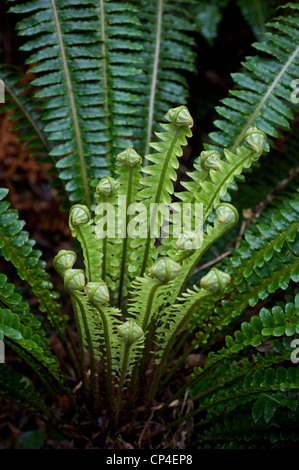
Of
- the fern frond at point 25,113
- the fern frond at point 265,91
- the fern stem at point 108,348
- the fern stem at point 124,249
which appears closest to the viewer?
the fern stem at point 108,348

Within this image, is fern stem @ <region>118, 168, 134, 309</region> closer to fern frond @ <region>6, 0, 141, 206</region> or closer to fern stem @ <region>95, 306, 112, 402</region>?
fern stem @ <region>95, 306, 112, 402</region>

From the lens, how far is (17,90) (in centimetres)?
171

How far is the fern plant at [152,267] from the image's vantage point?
1121 millimetres

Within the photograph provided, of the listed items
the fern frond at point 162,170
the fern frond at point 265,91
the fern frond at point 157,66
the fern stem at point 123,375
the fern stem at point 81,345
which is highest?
the fern frond at point 157,66

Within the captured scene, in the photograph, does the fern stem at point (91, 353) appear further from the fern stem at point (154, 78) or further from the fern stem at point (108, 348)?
the fern stem at point (154, 78)

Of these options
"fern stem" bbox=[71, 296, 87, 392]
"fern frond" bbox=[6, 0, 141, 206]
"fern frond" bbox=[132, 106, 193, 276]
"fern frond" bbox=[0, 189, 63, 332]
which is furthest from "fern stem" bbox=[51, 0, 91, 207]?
"fern stem" bbox=[71, 296, 87, 392]

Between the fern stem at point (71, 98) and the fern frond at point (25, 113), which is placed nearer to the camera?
the fern stem at point (71, 98)

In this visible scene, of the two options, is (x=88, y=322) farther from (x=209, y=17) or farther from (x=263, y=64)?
(x=209, y=17)

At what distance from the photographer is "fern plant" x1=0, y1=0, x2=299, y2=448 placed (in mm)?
1121

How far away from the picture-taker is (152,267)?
94 centimetres

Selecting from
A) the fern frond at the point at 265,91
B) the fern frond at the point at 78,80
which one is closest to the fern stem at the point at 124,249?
the fern frond at the point at 78,80

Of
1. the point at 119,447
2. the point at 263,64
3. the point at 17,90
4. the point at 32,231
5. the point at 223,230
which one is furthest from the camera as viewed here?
the point at 32,231
